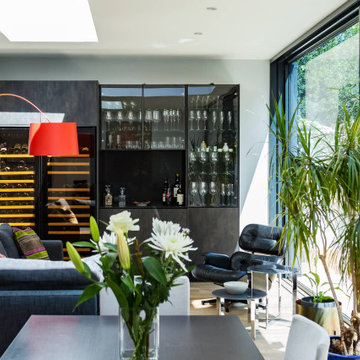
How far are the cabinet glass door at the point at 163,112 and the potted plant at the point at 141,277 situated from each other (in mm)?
5221

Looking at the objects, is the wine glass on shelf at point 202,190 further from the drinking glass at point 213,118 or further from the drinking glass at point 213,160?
the drinking glass at point 213,118

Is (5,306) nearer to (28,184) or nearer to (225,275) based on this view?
(225,275)

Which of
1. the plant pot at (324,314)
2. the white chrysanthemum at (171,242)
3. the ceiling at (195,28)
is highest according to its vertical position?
the ceiling at (195,28)

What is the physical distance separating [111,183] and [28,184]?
1.12 metres

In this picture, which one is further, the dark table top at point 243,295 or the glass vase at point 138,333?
the dark table top at point 243,295

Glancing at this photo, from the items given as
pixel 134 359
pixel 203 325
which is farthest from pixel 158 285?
pixel 203 325

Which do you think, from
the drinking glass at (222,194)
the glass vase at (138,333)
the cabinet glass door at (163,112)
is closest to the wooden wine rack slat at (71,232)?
the cabinet glass door at (163,112)

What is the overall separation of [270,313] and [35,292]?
2.76 metres

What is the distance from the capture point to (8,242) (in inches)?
202

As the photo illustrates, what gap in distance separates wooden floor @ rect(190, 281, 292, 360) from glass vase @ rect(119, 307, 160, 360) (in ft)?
8.32

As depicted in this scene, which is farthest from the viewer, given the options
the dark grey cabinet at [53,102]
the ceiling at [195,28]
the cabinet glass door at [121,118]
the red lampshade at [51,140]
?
the cabinet glass door at [121,118]

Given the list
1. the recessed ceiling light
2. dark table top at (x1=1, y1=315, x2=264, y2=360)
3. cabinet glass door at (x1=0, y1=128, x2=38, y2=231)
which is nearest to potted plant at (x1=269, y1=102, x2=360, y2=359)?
dark table top at (x1=1, y1=315, x2=264, y2=360)

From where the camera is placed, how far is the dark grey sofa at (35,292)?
337 cm

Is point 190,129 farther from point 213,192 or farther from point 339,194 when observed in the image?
point 339,194
